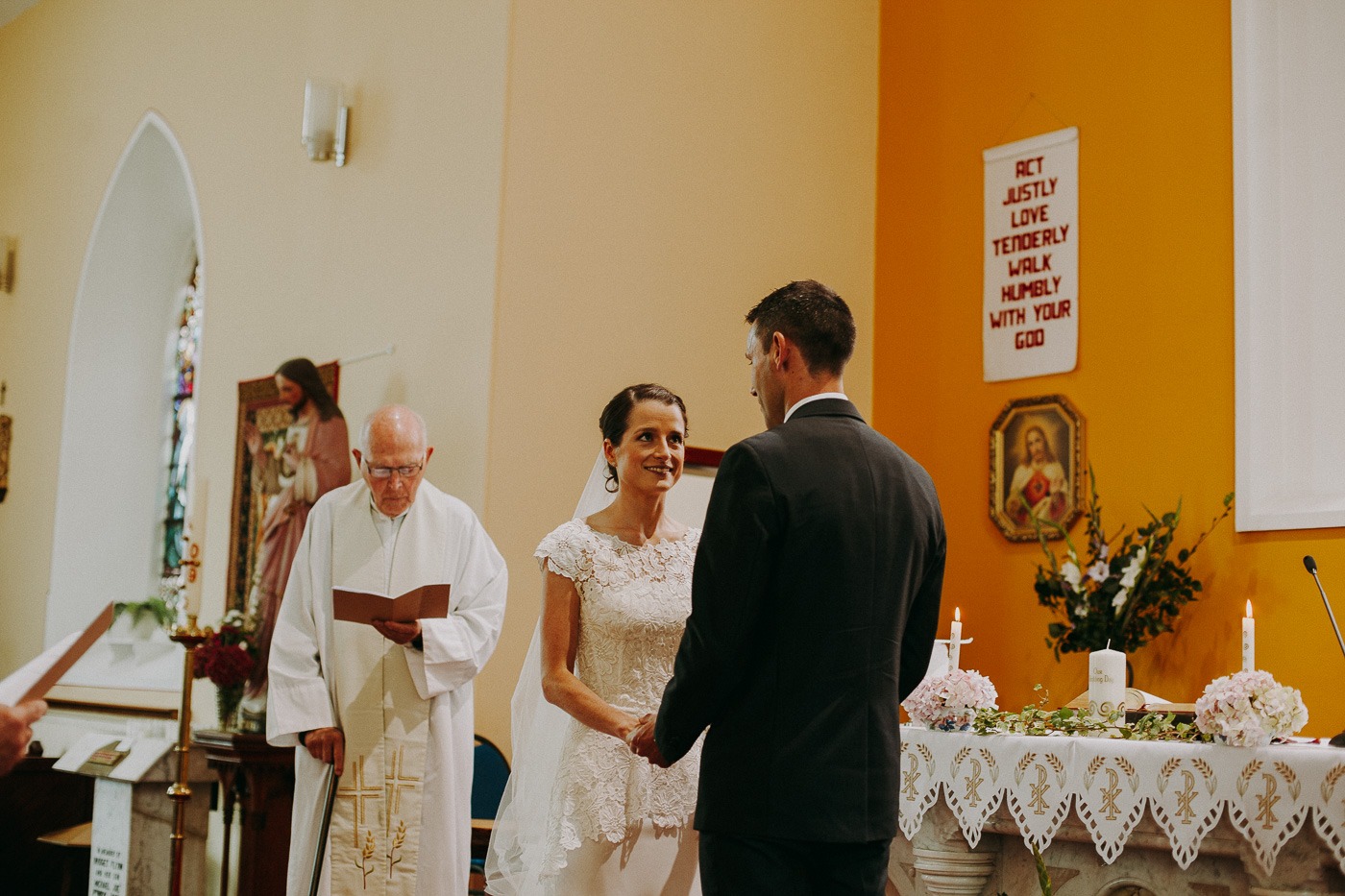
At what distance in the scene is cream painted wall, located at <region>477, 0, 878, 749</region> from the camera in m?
6.05

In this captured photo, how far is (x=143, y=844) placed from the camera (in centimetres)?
665

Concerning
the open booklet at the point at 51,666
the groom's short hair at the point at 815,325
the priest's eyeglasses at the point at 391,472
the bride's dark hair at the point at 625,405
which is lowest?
the open booklet at the point at 51,666

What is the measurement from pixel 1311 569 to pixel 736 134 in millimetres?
4152

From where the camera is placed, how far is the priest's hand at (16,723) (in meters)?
2.36

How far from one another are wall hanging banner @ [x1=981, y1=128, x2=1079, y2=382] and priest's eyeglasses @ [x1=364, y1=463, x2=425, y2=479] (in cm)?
340

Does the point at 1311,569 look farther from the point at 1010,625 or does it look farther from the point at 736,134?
the point at 736,134

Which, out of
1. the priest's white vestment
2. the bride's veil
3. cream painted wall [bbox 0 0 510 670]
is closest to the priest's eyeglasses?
the priest's white vestment

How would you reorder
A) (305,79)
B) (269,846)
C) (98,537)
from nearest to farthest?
(269,846)
(305,79)
(98,537)

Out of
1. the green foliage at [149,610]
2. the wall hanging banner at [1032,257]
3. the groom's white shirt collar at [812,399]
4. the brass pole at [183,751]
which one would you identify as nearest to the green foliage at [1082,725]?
the groom's white shirt collar at [812,399]

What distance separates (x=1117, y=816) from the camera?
11.7 feet

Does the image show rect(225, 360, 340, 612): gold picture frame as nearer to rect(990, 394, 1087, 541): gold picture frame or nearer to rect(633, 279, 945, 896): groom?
rect(990, 394, 1087, 541): gold picture frame

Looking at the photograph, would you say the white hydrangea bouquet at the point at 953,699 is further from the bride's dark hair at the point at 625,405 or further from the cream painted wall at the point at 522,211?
the cream painted wall at the point at 522,211

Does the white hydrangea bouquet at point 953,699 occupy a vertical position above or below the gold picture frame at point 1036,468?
below

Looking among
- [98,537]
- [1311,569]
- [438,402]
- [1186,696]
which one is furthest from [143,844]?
[1311,569]
